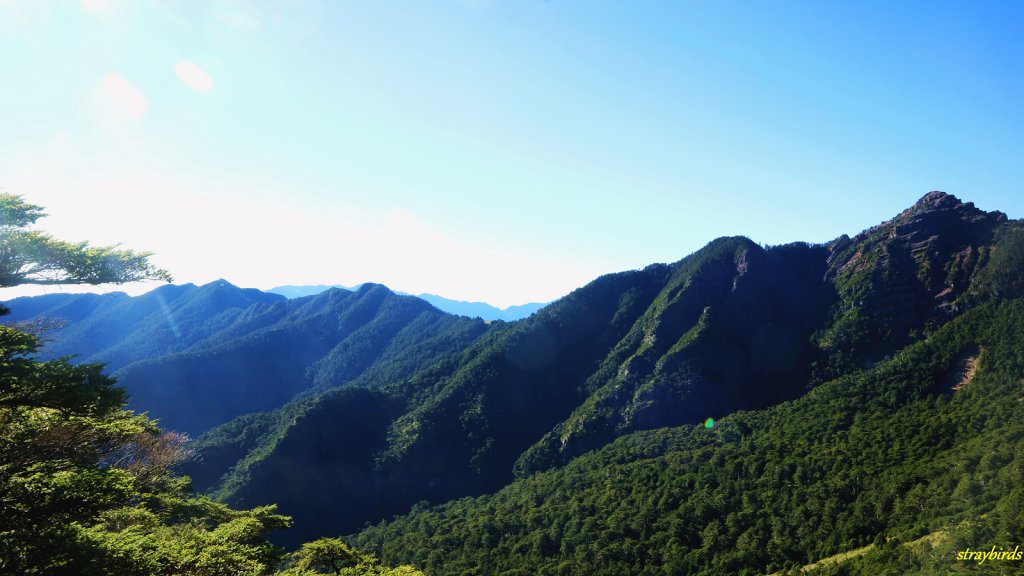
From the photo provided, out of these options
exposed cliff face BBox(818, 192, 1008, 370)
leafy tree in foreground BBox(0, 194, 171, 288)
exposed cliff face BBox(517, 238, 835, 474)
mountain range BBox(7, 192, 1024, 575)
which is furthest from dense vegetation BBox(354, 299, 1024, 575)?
leafy tree in foreground BBox(0, 194, 171, 288)

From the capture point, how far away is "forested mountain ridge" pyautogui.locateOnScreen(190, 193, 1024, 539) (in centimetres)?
12156

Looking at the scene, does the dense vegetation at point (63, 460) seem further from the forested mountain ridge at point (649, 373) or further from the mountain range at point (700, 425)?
the forested mountain ridge at point (649, 373)

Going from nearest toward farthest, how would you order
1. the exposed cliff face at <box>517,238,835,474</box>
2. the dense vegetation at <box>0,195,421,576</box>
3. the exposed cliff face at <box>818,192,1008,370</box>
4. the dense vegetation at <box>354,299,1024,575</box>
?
the dense vegetation at <box>0,195,421,576</box> < the dense vegetation at <box>354,299,1024,575</box> < the exposed cliff face at <box>818,192,1008,370</box> < the exposed cliff face at <box>517,238,835,474</box>

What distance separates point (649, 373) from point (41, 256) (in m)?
135

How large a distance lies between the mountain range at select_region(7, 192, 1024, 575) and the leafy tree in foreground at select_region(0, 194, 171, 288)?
6689 cm

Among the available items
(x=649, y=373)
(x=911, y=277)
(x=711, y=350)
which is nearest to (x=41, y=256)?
(x=649, y=373)

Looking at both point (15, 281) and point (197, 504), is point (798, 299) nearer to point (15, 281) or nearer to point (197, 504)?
point (197, 504)

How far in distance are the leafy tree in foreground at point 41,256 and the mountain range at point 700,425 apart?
66.9m

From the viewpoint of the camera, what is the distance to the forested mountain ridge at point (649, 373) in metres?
122

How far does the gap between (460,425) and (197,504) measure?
111291 millimetres

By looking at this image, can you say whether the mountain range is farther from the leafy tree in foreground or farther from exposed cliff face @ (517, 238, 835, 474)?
the leafy tree in foreground

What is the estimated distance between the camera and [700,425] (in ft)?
379

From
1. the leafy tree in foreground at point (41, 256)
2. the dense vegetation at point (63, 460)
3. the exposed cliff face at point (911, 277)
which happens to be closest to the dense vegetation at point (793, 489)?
the exposed cliff face at point (911, 277)

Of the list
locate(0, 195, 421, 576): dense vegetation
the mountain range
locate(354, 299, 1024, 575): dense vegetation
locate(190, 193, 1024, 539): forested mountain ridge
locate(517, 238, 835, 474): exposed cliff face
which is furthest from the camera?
locate(517, 238, 835, 474): exposed cliff face
